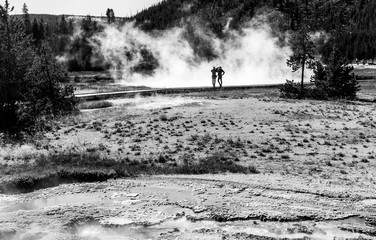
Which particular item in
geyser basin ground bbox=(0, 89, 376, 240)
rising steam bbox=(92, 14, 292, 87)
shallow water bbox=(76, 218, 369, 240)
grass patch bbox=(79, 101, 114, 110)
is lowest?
shallow water bbox=(76, 218, 369, 240)

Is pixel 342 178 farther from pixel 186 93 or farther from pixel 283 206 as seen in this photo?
pixel 186 93

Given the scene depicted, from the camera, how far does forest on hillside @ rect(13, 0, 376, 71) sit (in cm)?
8438

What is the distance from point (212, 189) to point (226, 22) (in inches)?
3784

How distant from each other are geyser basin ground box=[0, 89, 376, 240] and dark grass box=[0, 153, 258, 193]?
0.26 meters

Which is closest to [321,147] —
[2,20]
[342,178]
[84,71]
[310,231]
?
[342,178]

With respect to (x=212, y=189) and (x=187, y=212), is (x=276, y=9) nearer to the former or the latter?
(x=212, y=189)

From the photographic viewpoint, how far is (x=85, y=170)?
12.1m

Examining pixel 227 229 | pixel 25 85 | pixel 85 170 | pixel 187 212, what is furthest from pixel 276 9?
pixel 227 229

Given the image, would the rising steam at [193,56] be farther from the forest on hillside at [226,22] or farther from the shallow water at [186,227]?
the shallow water at [186,227]

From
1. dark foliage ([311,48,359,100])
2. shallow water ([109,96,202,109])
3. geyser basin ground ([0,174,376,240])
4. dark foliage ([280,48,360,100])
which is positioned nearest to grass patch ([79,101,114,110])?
shallow water ([109,96,202,109])

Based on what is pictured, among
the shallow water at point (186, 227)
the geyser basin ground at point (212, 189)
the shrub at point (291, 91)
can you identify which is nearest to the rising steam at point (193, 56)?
the shrub at point (291, 91)

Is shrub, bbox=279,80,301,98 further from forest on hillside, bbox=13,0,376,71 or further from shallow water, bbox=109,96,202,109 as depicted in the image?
forest on hillside, bbox=13,0,376,71

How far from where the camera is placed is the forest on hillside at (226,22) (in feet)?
277

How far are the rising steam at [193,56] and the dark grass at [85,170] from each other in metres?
35.2
